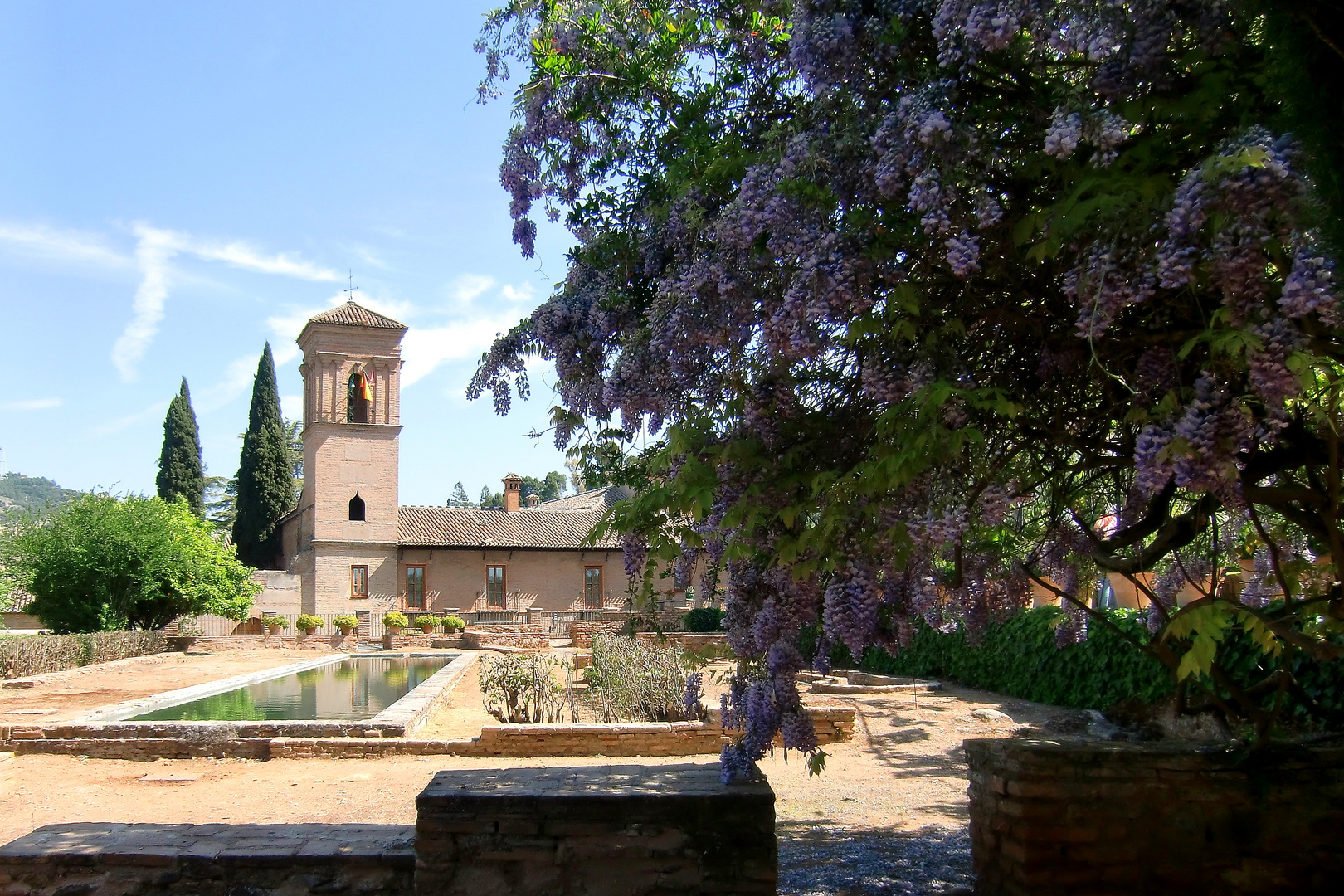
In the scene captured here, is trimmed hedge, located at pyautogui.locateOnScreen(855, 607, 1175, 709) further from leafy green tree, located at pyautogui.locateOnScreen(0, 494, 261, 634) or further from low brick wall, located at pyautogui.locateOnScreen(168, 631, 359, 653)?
low brick wall, located at pyautogui.locateOnScreen(168, 631, 359, 653)

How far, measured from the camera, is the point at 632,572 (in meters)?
4.89

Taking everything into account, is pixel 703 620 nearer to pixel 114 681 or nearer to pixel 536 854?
pixel 114 681

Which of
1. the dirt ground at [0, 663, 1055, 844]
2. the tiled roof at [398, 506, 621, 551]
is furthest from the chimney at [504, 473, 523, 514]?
the dirt ground at [0, 663, 1055, 844]

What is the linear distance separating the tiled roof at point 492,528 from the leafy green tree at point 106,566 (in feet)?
34.9

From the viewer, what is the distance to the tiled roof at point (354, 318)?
109 feet

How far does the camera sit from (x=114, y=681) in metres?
16.2

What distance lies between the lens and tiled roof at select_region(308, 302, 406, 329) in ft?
109

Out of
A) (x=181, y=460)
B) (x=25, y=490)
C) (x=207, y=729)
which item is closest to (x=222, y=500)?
(x=181, y=460)

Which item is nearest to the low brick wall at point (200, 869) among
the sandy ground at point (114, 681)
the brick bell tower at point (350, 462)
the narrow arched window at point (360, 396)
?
the sandy ground at point (114, 681)

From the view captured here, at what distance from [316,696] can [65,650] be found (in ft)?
18.1

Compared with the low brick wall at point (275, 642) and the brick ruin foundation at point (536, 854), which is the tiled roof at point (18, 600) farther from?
the brick ruin foundation at point (536, 854)

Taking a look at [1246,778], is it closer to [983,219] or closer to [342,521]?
[983,219]

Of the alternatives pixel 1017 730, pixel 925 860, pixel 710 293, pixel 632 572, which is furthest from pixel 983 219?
pixel 1017 730

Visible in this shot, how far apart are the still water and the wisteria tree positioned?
24.3 feet
